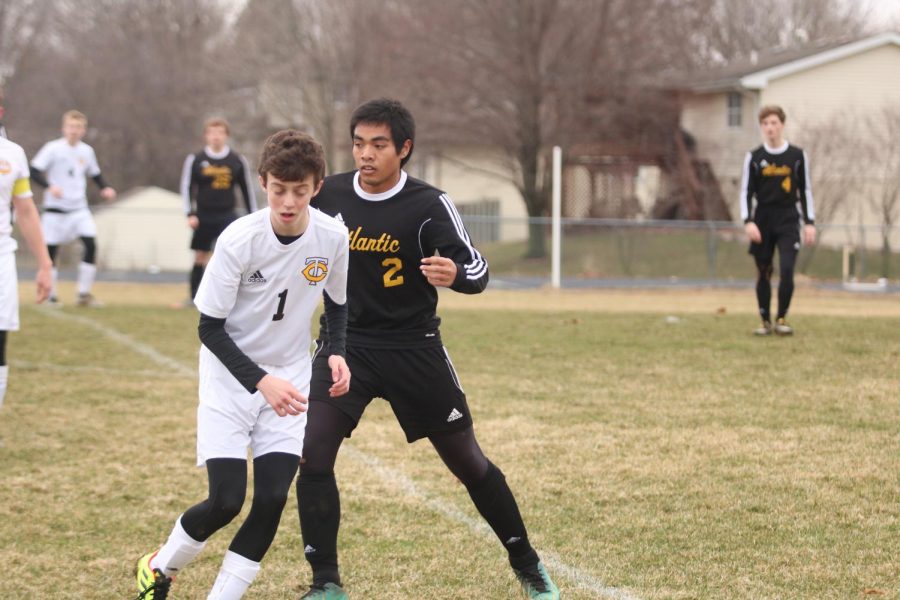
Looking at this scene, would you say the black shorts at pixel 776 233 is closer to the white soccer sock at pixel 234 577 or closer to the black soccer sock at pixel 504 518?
the black soccer sock at pixel 504 518

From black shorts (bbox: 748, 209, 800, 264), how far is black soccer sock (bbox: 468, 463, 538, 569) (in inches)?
285

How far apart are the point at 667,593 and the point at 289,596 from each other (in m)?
1.48

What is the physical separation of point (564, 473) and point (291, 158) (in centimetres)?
309

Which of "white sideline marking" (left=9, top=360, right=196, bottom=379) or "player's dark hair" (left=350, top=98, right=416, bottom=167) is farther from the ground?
"player's dark hair" (left=350, top=98, right=416, bottom=167)

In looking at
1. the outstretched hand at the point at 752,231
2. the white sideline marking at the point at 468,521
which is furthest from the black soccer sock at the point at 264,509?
the outstretched hand at the point at 752,231

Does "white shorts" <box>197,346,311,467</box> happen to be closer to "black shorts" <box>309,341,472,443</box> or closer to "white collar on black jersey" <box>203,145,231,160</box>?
"black shorts" <box>309,341,472,443</box>

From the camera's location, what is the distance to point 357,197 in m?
4.68

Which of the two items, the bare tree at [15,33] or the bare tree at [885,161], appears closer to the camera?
the bare tree at [885,161]

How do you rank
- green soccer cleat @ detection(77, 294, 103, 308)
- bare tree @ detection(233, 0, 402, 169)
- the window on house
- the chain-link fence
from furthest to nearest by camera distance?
1. the window on house
2. bare tree @ detection(233, 0, 402, 169)
3. the chain-link fence
4. green soccer cleat @ detection(77, 294, 103, 308)

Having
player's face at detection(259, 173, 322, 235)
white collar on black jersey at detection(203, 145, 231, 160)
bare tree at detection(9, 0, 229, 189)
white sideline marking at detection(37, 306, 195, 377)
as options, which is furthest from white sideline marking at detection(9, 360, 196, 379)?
bare tree at detection(9, 0, 229, 189)

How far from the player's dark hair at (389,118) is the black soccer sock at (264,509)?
1393 mm

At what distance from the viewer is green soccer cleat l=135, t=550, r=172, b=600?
162 inches

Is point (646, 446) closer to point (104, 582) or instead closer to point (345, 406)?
point (345, 406)

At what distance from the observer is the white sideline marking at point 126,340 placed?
10312 millimetres
